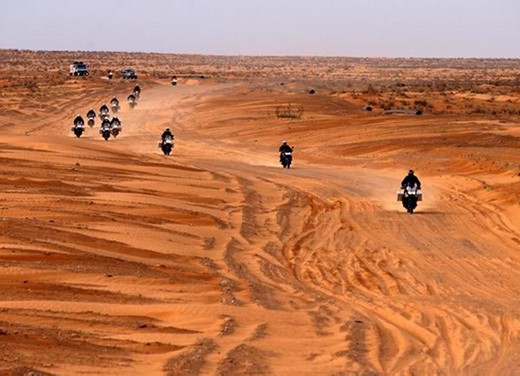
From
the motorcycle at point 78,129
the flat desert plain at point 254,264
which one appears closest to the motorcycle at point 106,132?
the motorcycle at point 78,129

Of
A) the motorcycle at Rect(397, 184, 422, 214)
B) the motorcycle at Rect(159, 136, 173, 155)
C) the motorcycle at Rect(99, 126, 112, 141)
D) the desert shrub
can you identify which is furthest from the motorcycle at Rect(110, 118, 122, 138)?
the motorcycle at Rect(397, 184, 422, 214)

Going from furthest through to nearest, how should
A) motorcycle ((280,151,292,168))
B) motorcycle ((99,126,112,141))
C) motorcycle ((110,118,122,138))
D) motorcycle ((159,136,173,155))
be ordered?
motorcycle ((110,118,122,138)), motorcycle ((99,126,112,141)), motorcycle ((159,136,173,155)), motorcycle ((280,151,292,168))

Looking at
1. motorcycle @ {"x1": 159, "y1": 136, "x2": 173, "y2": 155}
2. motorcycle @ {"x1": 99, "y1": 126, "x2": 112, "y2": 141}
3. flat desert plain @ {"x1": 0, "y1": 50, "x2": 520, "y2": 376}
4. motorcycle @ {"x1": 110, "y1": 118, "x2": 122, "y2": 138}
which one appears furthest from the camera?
motorcycle @ {"x1": 110, "y1": 118, "x2": 122, "y2": 138}

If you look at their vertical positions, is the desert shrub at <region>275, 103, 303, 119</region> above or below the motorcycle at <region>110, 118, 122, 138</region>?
above

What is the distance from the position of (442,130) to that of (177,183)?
23973mm

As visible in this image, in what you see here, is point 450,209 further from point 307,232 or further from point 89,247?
point 89,247

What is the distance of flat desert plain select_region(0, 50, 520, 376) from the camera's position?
1078 cm

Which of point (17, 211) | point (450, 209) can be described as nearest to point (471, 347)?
point (17, 211)

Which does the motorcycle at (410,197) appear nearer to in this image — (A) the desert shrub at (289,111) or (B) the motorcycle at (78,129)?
(B) the motorcycle at (78,129)

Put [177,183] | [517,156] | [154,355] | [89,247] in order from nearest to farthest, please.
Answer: [154,355]
[89,247]
[177,183]
[517,156]

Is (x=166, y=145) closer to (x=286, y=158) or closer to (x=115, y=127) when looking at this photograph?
(x=286, y=158)

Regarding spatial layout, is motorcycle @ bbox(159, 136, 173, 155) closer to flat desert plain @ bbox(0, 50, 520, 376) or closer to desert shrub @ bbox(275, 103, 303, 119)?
flat desert plain @ bbox(0, 50, 520, 376)

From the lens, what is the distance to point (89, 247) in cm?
1547

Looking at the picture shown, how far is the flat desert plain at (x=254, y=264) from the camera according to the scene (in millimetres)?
10781
